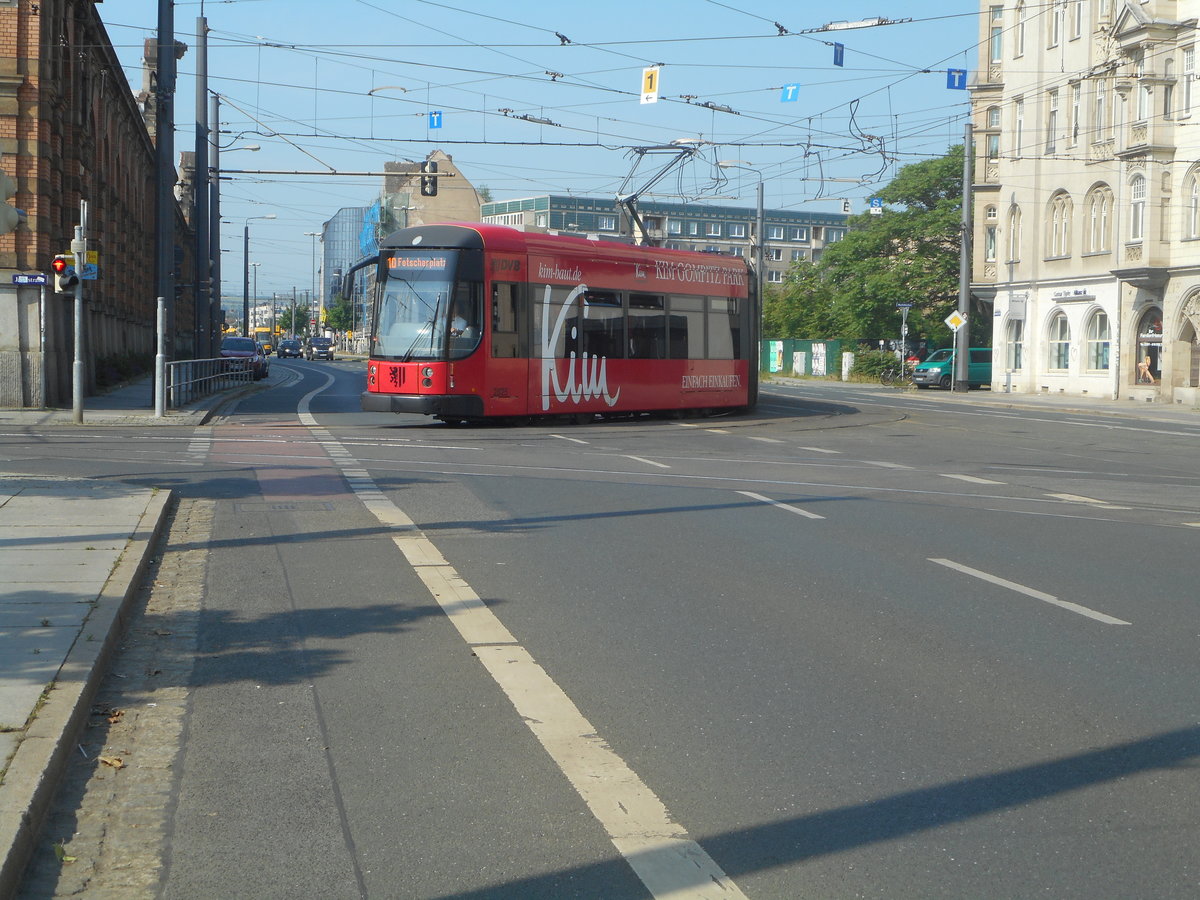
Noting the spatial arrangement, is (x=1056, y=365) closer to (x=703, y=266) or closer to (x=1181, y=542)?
(x=703, y=266)

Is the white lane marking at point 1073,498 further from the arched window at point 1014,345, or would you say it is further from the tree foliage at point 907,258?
the tree foliage at point 907,258

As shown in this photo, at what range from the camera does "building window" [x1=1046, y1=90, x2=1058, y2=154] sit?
50.8 m

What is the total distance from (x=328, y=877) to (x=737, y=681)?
2795mm

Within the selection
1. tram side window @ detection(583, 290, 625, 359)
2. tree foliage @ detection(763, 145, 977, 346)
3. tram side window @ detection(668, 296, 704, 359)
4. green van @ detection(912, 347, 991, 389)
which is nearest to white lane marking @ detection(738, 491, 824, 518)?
tram side window @ detection(583, 290, 625, 359)

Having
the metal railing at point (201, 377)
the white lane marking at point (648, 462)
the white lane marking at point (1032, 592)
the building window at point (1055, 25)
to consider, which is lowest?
the white lane marking at point (1032, 592)

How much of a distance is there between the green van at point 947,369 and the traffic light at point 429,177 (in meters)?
26.0

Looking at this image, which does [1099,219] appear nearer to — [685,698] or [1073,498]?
[1073,498]

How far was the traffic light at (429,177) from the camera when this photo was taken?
3691 cm

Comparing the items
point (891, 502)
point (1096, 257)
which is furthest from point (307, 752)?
point (1096, 257)

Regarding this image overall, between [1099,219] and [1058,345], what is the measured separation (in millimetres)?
5277

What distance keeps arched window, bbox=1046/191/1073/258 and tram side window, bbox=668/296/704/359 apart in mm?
25830

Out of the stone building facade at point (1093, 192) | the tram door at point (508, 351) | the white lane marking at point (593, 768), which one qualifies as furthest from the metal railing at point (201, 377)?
the stone building facade at point (1093, 192)

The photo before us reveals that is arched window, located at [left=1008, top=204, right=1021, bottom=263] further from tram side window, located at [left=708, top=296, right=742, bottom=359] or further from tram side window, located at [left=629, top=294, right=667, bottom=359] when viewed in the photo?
tram side window, located at [left=629, top=294, right=667, bottom=359]

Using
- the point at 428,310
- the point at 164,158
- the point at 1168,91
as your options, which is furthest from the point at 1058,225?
the point at 164,158
